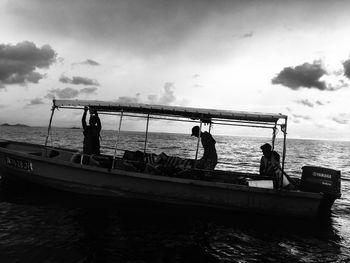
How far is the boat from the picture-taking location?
8.91 meters

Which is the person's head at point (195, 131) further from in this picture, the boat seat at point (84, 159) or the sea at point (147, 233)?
the boat seat at point (84, 159)

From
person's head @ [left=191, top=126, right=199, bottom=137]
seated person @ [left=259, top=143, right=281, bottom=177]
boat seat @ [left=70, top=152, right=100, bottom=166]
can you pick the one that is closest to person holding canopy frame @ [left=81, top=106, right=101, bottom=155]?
boat seat @ [left=70, top=152, right=100, bottom=166]

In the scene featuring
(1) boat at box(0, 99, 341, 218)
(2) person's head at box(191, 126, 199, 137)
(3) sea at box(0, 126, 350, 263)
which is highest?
(2) person's head at box(191, 126, 199, 137)

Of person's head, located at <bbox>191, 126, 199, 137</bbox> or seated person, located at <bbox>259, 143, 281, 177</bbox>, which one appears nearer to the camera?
seated person, located at <bbox>259, 143, 281, 177</bbox>

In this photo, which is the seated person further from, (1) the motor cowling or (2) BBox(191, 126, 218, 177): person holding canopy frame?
(2) BBox(191, 126, 218, 177): person holding canopy frame

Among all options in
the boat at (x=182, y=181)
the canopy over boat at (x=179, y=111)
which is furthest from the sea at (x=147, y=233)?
the canopy over boat at (x=179, y=111)

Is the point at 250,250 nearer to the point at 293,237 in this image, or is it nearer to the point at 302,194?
the point at 293,237

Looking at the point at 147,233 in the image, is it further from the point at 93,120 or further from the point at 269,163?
the point at 269,163

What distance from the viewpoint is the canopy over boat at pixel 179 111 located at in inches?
357

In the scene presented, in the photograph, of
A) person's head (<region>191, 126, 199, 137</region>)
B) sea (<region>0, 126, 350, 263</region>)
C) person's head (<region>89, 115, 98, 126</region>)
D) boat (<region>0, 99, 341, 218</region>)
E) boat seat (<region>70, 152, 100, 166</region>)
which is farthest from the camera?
person's head (<region>89, 115, 98, 126</region>)

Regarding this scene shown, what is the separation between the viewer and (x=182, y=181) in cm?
901

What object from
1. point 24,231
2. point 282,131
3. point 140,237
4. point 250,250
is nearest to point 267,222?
point 250,250

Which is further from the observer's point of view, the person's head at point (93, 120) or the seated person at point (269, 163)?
the person's head at point (93, 120)

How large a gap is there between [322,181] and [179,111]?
4.78 meters
